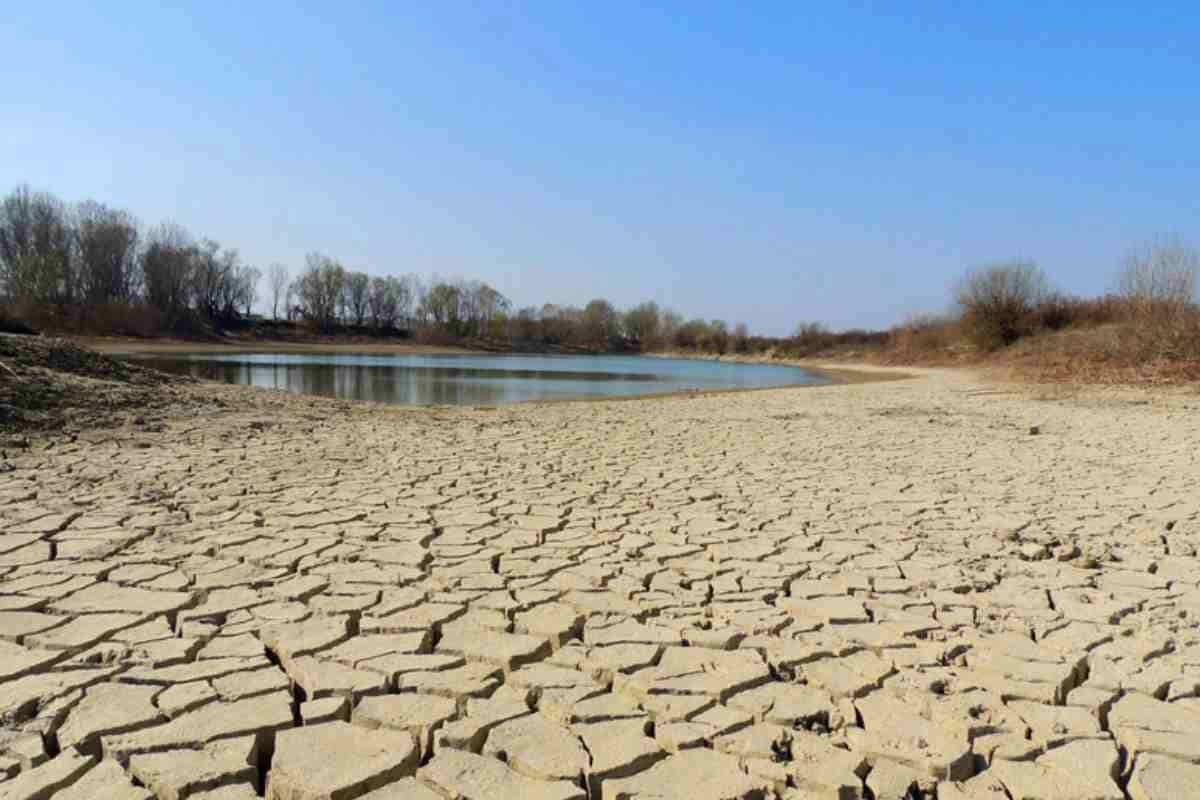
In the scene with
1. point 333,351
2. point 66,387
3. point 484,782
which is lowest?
point 484,782

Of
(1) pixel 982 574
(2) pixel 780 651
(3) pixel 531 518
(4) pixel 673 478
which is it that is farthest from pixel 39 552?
(1) pixel 982 574

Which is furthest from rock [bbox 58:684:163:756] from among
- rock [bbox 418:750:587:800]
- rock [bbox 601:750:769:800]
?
rock [bbox 601:750:769:800]

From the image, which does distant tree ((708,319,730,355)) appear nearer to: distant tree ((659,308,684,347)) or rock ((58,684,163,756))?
distant tree ((659,308,684,347))

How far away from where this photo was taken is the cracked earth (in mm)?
1805

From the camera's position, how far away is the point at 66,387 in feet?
28.1

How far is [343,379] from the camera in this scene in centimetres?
2180

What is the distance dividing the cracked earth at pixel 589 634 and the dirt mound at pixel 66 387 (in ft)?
6.77

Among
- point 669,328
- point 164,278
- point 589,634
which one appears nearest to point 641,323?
point 669,328

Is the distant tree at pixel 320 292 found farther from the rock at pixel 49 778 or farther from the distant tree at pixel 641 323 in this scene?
the rock at pixel 49 778

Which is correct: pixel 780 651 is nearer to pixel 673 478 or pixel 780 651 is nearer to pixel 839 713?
pixel 839 713

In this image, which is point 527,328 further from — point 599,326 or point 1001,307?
point 1001,307

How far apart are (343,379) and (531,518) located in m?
19.0

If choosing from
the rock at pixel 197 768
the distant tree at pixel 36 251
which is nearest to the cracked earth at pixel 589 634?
the rock at pixel 197 768

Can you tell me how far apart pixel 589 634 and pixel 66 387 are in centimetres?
859
